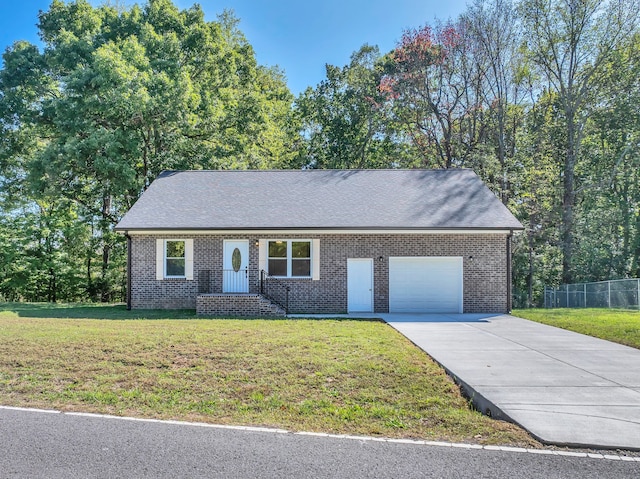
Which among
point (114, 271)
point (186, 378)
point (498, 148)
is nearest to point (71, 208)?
point (114, 271)

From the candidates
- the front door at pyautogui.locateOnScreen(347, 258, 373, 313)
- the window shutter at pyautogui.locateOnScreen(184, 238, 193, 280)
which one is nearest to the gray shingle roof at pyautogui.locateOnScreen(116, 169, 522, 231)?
the window shutter at pyautogui.locateOnScreen(184, 238, 193, 280)

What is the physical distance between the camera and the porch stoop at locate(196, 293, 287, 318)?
550 inches

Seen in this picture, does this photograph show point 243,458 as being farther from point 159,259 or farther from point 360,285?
point 159,259

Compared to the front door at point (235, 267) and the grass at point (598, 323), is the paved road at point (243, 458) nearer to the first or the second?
the grass at point (598, 323)

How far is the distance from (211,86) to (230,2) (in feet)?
30.6

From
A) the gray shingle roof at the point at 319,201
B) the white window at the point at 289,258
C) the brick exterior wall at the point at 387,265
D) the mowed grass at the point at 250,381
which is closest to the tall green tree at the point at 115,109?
the gray shingle roof at the point at 319,201

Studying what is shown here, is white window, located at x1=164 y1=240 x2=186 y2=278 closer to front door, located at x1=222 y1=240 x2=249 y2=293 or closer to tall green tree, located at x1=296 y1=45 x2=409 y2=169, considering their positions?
front door, located at x1=222 y1=240 x2=249 y2=293

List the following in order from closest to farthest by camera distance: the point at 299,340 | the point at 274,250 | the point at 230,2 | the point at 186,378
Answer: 1. the point at 186,378
2. the point at 299,340
3. the point at 274,250
4. the point at 230,2

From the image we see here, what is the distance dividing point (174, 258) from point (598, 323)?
1299 centimetres

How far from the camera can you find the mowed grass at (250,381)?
16.6 feet

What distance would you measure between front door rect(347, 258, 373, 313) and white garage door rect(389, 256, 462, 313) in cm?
71

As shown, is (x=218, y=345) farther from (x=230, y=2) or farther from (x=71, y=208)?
(x=230, y=2)

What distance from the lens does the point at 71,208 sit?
25094 millimetres

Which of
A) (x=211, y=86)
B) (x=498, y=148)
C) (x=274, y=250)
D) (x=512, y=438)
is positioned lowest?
(x=512, y=438)
